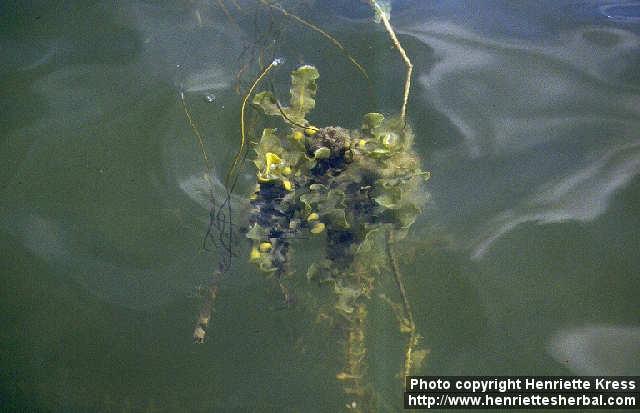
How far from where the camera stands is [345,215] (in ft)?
7.38

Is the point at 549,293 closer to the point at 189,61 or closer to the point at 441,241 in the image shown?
the point at 441,241

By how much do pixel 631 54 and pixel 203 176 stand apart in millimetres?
2576

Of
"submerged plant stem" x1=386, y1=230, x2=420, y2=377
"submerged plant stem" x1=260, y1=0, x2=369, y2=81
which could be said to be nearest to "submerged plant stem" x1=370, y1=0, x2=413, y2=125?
"submerged plant stem" x1=260, y1=0, x2=369, y2=81

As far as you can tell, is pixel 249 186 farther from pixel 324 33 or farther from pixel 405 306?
pixel 324 33

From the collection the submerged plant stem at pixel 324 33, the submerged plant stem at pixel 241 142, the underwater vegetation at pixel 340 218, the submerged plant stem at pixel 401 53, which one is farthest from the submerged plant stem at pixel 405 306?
the submerged plant stem at pixel 324 33

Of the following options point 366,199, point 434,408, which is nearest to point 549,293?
point 434,408

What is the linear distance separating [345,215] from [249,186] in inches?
22.7

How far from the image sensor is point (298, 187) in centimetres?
233

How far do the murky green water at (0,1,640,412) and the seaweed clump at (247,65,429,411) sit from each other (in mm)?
85

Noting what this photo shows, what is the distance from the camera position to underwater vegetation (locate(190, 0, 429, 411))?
2.23m

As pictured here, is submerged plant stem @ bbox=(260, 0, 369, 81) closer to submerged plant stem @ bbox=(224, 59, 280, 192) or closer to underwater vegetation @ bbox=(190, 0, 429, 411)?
submerged plant stem @ bbox=(224, 59, 280, 192)

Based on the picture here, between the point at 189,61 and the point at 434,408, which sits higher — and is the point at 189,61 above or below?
above

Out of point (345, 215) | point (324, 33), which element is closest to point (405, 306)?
point (345, 215)

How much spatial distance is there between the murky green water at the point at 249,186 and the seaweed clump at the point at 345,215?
85mm
